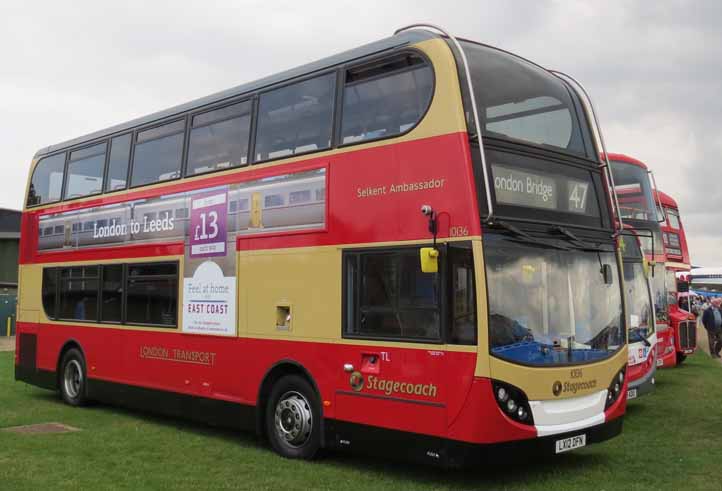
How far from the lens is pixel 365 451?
8.45 m

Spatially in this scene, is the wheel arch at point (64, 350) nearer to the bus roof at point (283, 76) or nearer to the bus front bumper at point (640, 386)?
the bus roof at point (283, 76)

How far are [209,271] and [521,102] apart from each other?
188 inches

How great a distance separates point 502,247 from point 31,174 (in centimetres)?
1120

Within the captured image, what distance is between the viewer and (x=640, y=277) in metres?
14.3

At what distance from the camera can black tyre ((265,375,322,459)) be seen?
9.10 metres

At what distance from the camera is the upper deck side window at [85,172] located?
44.8ft

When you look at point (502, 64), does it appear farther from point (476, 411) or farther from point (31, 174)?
point (31, 174)

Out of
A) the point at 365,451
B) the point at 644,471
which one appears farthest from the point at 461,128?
the point at 644,471

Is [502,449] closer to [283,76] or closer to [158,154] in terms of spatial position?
[283,76]

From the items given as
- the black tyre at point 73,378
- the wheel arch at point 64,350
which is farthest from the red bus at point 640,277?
the wheel arch at point 64,350

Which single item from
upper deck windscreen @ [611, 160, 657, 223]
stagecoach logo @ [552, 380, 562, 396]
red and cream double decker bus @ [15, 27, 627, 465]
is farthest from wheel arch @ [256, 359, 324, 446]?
upper deck windscreen @ [611, 160, 657, 223]

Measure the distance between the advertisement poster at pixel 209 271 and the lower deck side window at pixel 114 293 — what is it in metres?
0.47

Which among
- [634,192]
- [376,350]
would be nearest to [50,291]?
[376,350]

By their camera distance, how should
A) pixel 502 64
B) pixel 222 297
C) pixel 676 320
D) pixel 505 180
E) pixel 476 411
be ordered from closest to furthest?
pixel 476 411 < pixel 505 180 < pixel 502 64 < pixel 222 297 < pixel 676 320
